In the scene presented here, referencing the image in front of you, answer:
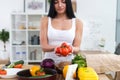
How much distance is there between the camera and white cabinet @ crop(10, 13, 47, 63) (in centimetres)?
426

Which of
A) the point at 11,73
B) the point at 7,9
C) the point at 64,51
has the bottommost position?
the point at 11,73

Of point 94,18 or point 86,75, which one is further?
point 94,18

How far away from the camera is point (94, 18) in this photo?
13.9 ft

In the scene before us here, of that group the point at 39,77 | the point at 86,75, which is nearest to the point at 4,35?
the point at 39,77

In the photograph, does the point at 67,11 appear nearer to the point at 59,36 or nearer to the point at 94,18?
the point at 59,36

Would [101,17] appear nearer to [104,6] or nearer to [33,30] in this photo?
[104,6]

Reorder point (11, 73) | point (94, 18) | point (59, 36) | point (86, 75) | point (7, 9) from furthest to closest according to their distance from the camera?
point (7, 9) → point (94, 18) → point (59, 36) → point (11, 73) → point (86, 75)

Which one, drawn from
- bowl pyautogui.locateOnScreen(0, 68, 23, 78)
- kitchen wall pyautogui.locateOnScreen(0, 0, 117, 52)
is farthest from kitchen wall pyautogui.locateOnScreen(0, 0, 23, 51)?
bowl pyautogui.locateOnScreen(0, 68, 23, 78)

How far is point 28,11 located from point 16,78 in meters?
2.92

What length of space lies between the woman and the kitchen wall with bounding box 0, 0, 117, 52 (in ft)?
7.45

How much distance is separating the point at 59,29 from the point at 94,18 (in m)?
2.43

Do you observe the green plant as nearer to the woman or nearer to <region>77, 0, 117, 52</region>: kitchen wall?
<region>77, 0, 117, 52</region>: kitchen wall

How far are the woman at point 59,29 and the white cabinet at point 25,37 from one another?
91.8 inches

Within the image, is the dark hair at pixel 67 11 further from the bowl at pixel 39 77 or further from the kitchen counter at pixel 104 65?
the bowl at pixel 39 77
